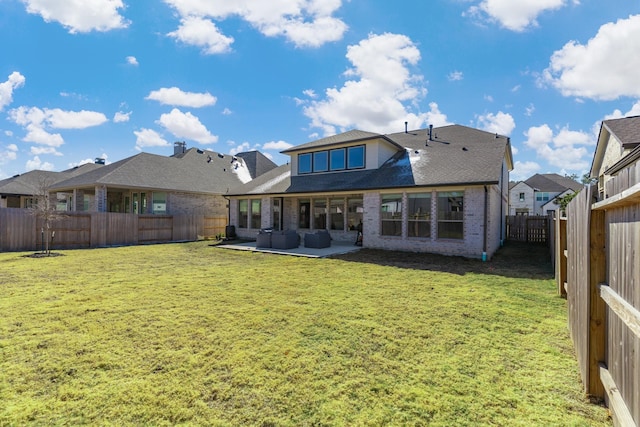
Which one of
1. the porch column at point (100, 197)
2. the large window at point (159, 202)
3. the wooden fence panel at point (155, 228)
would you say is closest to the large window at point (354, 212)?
the wooden fence panel at point (155, 228)

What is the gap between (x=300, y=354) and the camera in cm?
342

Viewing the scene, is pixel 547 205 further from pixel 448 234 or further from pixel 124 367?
pixel 124 367

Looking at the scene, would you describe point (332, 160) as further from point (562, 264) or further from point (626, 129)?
point (626, 129)

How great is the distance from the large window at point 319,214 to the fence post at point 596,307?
13789 millimetres

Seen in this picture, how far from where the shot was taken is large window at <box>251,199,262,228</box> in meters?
18.1

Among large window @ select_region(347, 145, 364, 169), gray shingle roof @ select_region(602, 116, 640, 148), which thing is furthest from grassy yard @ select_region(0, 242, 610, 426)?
gray shingle roof @ select_region(602, 116, 640, 148)

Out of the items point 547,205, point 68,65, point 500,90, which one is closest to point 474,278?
point 500,90

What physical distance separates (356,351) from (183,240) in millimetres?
17645

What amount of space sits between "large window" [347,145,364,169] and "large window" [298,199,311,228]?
322cm

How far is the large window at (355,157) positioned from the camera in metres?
15.6

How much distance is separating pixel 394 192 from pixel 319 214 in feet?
16.9

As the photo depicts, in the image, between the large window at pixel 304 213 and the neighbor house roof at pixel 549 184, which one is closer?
the large window at pixel 304 213

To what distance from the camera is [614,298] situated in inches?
81.7

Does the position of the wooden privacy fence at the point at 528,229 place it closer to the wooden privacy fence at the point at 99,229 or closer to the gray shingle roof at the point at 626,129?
A: the gray shingle roof at the point at 626,129
